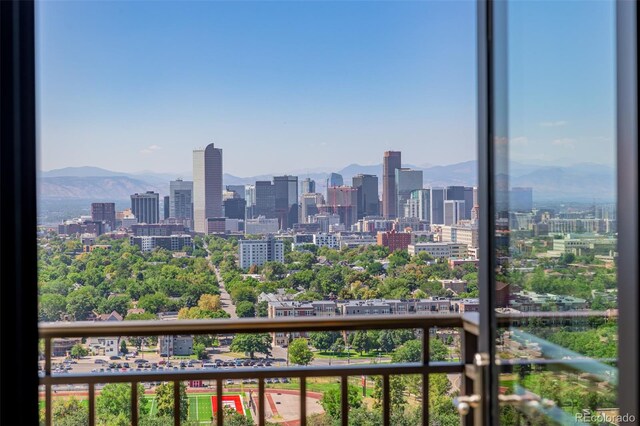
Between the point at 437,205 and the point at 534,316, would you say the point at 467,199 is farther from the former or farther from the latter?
the point at 534,316

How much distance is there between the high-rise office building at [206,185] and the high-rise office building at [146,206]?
0.33m

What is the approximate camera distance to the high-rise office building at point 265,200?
5.04m

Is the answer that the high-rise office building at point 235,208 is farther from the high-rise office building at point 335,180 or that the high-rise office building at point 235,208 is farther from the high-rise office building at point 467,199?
the high-rise office building at point 467,199

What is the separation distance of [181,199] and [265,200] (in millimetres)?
760

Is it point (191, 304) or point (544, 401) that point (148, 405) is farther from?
point (544, 401)

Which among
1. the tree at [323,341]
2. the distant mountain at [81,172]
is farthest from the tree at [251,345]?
the distant mountain at [81,172]

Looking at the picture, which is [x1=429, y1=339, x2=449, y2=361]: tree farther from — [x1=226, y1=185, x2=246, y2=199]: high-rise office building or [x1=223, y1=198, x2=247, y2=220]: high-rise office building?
[x1=226, y1=185, x2=246, y2=199]: high-rise office building

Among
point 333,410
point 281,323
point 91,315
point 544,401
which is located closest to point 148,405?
point 333,410

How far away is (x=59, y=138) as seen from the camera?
→ 4621mm

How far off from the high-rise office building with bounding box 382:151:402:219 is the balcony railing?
9.20 ft

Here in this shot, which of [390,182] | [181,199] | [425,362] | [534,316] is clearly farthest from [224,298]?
[534,316]

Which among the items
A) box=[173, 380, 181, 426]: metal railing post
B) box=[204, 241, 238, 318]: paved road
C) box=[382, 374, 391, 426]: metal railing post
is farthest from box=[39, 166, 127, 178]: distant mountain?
box=[382, 374, 391, 426]: metal railing post

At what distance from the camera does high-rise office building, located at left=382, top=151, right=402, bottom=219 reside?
4941 millimetres

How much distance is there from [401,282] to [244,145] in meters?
1.90
